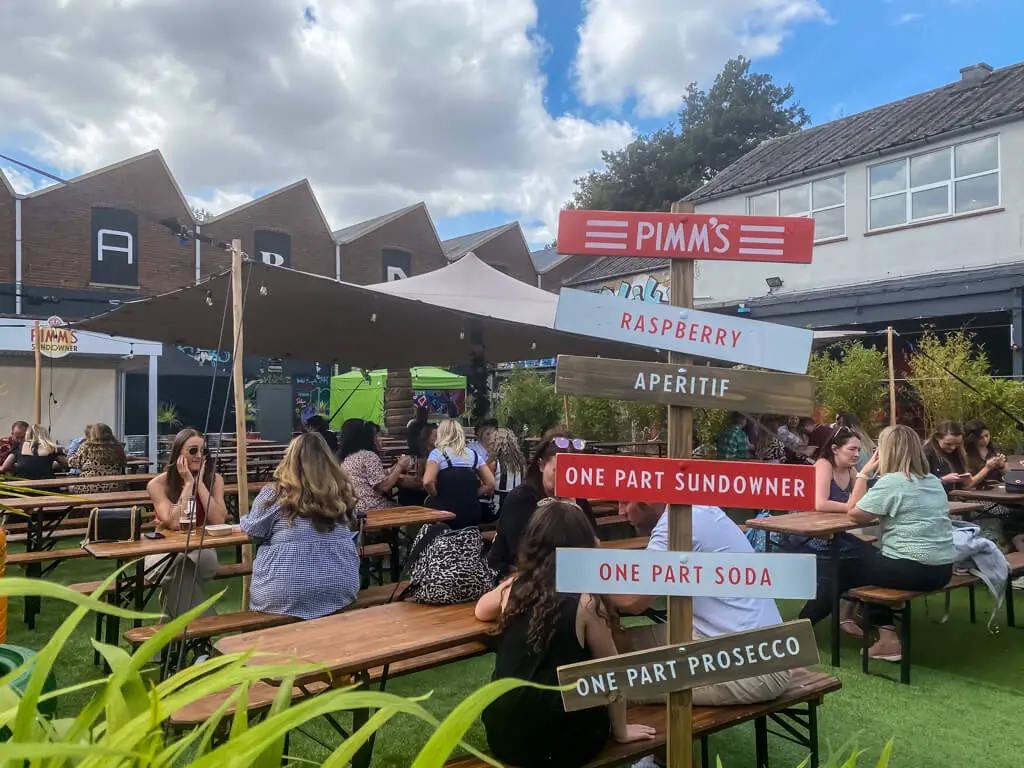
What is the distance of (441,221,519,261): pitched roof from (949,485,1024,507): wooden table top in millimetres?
19647

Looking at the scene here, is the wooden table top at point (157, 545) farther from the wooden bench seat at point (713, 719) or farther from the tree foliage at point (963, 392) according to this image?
the tree foliage at point (963, 392)

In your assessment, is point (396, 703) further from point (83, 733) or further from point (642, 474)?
point (642, 474)

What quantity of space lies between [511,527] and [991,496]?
3.80m

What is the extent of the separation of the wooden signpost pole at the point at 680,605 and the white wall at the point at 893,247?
1059 cm

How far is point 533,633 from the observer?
234 cm

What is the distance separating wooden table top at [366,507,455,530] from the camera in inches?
190

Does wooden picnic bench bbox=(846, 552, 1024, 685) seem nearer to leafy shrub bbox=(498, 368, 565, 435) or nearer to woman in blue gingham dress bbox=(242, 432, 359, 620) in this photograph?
woman in blue gingham dress bbox=(242, 432, 359, 620)

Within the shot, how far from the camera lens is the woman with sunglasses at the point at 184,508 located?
4.27 meters

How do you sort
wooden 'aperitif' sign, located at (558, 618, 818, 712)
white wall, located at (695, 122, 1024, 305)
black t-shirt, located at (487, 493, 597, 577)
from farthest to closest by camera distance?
1. white wall, located at (695, 122, 1024, 305)
2. black t-shirt, located at (487, 493, 597, 577)
3. wooden 'aperitif' sign, located at (558, 618, 818, 712)

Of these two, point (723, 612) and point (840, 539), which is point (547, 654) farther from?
point (840, 539)

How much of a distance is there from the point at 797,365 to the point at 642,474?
50cm

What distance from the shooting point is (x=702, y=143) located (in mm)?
32688

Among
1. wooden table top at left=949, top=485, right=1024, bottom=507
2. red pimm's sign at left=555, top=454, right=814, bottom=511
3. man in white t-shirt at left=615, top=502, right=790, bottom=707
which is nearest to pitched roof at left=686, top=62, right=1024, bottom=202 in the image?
wooden table top at left=949, top=485, right=1024, bottom=507

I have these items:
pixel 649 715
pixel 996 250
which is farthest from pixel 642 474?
pixel 996 250
